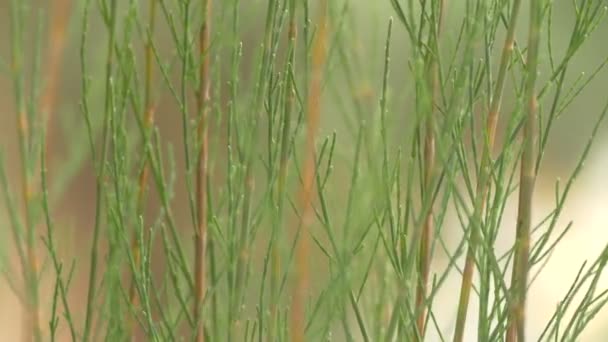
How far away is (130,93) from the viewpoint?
0.66 m

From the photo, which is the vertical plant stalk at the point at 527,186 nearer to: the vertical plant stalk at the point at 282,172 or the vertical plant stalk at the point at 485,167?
the vertical plant stalk at the point at 485,167

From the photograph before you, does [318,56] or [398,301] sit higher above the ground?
[318,56]

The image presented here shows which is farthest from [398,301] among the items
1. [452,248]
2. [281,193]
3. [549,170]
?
[549,170]

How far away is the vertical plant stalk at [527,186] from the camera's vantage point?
1.91ft

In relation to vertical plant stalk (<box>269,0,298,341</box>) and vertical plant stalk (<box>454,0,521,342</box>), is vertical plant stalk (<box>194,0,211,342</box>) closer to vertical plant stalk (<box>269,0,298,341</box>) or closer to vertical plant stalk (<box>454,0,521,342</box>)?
vertical plant stalk (<box>269,0,298,341</box>)

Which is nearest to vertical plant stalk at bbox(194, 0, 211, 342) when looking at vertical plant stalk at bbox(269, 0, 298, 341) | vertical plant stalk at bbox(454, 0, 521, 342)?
vertical plant stalk at bbox(269, 0, 298, 341)

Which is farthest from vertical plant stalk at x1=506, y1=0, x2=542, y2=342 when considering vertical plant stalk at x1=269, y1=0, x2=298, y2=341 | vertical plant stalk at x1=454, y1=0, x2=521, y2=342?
vertical plant stalk at x1=269, y1=0, x2=298, y2=341

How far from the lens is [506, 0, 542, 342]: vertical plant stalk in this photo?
0.58 m

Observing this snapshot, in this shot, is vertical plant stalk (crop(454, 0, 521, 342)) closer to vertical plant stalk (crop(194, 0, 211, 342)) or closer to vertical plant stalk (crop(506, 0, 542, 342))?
vertical plant stalk (crop(506, 0, 542, 342))

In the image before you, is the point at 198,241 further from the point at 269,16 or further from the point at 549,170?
the point at 549,170

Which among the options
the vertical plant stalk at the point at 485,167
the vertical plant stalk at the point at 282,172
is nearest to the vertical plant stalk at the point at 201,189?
the vertical plant stalk at the point at 282,172

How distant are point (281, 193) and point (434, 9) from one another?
17cm

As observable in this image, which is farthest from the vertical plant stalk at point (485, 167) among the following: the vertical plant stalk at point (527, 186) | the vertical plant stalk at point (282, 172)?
the vertical plant stalk at point (282, 172)

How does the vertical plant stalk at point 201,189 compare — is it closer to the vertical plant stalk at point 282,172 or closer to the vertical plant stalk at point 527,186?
the vertical plant stalk at point 282,172
